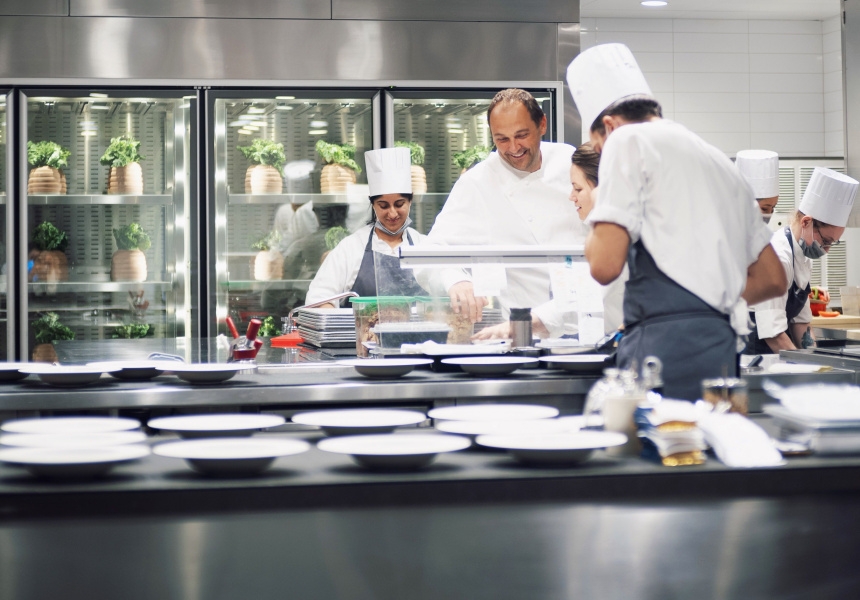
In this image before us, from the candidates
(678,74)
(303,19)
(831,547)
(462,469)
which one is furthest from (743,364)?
(678,74)

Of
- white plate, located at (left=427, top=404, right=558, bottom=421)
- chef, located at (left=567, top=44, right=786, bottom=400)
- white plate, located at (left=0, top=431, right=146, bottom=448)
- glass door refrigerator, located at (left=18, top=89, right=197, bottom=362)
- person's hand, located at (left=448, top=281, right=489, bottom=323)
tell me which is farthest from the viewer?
glass door refrigerator, located at (left=18, top=89, right=197, bottom=362)

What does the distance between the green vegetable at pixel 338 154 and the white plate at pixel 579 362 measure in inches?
99.7

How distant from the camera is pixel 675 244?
6.64ft

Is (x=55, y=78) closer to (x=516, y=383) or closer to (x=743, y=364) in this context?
(x=516, y=383)

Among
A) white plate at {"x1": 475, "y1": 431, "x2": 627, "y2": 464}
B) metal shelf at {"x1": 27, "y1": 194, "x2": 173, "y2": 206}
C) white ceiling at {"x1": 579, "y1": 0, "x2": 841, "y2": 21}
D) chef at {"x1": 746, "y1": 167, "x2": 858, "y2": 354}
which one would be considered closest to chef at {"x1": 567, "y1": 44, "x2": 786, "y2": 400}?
white plate at {"x1": 475, "y1": 431, "x2": 627, "y2": 464}

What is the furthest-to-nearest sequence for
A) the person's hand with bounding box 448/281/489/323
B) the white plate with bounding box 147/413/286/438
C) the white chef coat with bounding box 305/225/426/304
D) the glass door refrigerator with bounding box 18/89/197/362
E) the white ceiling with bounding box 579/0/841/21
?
the white ceiling with bounding box 579/0/841/21 → the white chef coat with bounding box 305/225/426/304 → the glass door refrigerator with bounding box 18/89/197/362 → the person's hand with bounding box 448/281/489/323 → the white plate with bounding box 147/413/286/438

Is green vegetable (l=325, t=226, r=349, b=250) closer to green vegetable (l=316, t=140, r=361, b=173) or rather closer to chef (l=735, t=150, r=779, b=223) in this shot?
green vegetable (l=316, t=140, r=361, b=173)

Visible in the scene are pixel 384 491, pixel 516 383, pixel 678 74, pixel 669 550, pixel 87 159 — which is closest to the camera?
pixel 384 491

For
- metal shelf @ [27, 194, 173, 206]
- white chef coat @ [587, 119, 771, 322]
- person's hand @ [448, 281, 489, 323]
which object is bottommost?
person's hand @ [448, 281, 489, 323]

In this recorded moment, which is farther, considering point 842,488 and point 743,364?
point 743,364

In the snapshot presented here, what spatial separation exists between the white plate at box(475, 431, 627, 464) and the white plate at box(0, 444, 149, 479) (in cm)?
53

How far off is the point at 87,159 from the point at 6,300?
33.2 inches

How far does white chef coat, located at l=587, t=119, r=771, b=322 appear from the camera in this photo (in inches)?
79.4

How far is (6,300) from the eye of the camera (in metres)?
4.37
